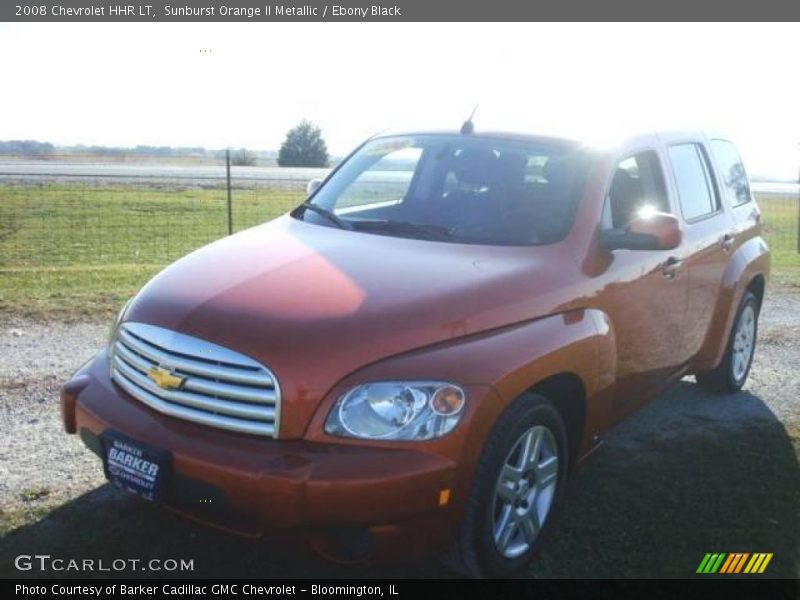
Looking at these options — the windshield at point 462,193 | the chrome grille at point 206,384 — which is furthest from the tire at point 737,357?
the chrome grille at point 206,384

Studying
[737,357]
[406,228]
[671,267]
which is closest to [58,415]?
[406,228]

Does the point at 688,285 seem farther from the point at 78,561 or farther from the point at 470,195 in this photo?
the point at 78,561

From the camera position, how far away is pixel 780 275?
11.7 meters

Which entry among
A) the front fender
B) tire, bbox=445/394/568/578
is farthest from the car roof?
tire, bbox=445/394/568/578

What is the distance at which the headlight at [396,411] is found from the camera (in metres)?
2.92

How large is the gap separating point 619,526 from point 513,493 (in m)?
0.84

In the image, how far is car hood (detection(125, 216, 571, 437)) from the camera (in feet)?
9.72

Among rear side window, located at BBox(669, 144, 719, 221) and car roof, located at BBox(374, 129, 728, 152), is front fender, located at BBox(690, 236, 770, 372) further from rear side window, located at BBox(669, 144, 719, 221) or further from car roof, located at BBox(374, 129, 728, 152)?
car roof, located at BBox(374, 129, 728, 152)

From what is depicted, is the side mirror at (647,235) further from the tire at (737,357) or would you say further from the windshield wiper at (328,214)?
the tire at (737,357)

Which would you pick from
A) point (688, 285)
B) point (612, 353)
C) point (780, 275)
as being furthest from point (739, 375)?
point (780, 275)

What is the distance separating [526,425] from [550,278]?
27.3 inches

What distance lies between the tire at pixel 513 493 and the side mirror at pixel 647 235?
0.95 meters

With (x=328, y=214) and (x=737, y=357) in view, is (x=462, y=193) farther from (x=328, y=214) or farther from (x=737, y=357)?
(x=737, y=357)
